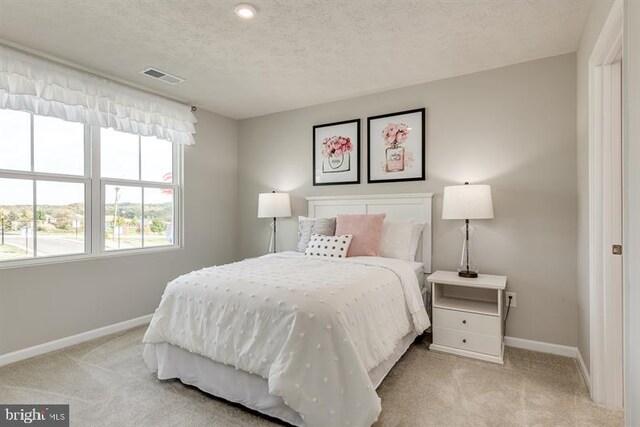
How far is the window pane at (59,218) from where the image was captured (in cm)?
277

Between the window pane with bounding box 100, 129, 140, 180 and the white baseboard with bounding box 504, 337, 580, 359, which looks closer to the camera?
the white baseboard with bounding box 504, 337, 580, 359

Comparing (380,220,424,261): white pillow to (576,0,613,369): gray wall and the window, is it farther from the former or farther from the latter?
the window

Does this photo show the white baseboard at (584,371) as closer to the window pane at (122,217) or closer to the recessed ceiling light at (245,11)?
the recessed ceiling light at (245,11)

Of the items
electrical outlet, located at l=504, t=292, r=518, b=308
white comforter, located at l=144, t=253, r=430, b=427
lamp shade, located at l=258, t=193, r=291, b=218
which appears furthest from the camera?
lamp shade, located at l=258, t=193, r=291, b=218

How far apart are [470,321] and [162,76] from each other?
3.57 meters

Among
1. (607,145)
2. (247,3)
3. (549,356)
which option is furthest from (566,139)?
(247,3)

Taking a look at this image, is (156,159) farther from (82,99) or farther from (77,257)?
(77,257)

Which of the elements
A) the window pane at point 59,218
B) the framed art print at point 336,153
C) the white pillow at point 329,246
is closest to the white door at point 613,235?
the white pillow at point 329,246

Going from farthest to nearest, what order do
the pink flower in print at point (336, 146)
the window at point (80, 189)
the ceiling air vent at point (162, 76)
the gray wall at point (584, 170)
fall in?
1. the pink flower in print at point (336, 146)
2. the ceiling air vent at point (162, 76)
3. the window at point (80, 189)
4. the gray wall at point (584, 170)

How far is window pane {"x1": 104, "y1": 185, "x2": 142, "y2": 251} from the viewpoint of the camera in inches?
127

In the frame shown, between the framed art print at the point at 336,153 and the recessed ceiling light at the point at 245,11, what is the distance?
177 centimetres

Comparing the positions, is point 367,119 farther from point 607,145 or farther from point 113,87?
point 113,87

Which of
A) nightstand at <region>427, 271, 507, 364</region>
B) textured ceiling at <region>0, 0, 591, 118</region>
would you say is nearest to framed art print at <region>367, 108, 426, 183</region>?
textured ceiling at <region>0, 0, 591, 118</region>

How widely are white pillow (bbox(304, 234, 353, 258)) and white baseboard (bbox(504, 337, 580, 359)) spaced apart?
1.65 m
